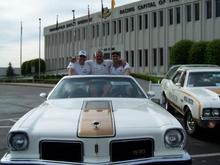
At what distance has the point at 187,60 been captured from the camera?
151ft

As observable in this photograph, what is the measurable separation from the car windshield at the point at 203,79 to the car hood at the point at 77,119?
5.93 metres

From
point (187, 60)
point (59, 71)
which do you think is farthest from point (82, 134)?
point (59, 71)

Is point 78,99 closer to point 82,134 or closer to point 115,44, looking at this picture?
point 82,134

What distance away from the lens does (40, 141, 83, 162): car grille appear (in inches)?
234

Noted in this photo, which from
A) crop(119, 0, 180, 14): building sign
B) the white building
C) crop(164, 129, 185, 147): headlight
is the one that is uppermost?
crop(119, 0, 180, 14): building sign

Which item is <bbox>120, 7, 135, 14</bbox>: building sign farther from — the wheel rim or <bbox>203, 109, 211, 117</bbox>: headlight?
<bbox>203, 109, 211, 117</bbox>: headlight

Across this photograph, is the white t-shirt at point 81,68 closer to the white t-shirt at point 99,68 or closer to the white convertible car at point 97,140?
the white t-shirt at point 99,68

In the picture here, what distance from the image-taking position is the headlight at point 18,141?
6.09 metres

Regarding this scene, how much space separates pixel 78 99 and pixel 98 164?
2.30m

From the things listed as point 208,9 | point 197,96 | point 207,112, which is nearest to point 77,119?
point 207,112

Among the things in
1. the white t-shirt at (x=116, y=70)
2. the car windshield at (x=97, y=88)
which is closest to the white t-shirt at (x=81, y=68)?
the white t-shirt at (x=116, y=70)

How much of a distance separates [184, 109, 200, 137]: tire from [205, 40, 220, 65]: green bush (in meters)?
29.9

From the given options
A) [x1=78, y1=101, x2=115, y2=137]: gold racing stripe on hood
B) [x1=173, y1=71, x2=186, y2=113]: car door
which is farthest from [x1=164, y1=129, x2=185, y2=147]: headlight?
[x1=173, y1=71, x2=186, y2=113]: car door

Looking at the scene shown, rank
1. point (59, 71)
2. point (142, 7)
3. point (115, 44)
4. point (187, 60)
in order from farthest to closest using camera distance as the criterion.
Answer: point (59, 71) < point (115, 44) < point (142, 7) < point (187, 60)
